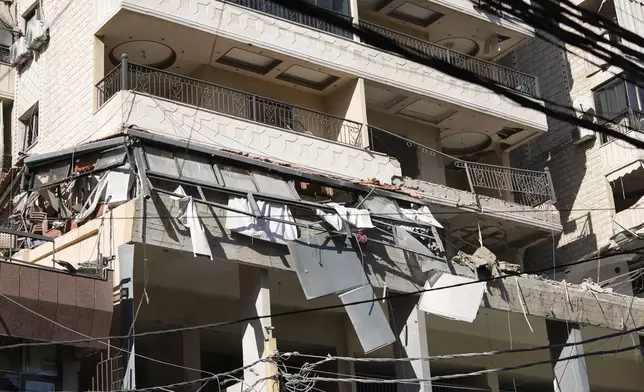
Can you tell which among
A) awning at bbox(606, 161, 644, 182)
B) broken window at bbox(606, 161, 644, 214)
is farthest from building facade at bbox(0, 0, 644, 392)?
broken window at bbox(606, 161, 644, 214)

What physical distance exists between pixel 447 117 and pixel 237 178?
1080 cm

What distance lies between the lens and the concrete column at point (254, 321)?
1847cm

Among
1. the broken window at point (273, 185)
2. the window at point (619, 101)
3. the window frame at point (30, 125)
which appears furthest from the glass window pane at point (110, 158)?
the window at point (619, 101)

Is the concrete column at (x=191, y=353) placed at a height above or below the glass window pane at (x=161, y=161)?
below

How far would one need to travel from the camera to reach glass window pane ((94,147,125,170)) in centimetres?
1844

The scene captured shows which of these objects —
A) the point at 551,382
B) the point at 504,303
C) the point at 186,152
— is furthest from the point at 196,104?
the point at 551,382

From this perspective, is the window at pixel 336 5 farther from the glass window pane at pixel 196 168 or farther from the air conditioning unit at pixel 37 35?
the glass window pane at pixel 196 168

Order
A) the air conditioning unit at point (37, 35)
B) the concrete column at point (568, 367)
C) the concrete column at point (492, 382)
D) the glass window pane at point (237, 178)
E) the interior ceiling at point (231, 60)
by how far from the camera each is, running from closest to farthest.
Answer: the glass window pane at point (237, 178) < the interior ceiling at point (231, 60) < the concrete column at point (568, 367) < the air conditioning unit at point (37, 35) < the concrete column at point (492, 382)

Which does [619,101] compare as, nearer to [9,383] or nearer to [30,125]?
[30,125]

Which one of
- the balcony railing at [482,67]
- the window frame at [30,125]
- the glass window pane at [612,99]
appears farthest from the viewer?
the glass window pane at [612,99]

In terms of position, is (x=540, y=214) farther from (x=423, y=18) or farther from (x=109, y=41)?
(x=109, y=41)

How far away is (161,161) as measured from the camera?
18641mm

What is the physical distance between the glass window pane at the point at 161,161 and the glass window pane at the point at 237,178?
45.2 inches

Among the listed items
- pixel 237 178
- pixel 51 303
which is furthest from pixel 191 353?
pixel 51 303
